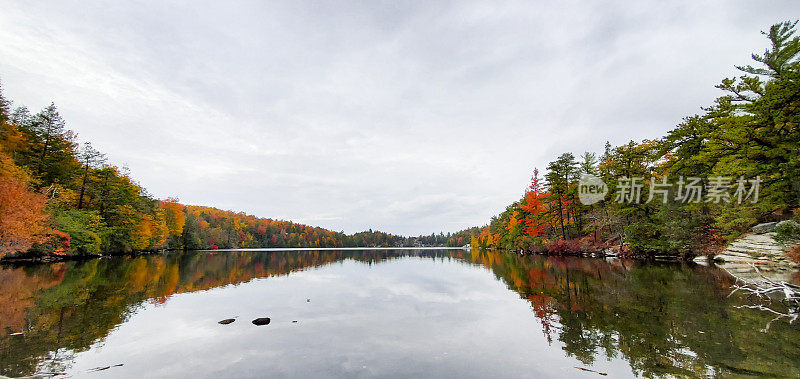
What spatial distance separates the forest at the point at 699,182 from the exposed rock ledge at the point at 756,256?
3.73ft

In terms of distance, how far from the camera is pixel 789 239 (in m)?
20.4

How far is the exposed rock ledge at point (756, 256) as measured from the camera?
19.7m

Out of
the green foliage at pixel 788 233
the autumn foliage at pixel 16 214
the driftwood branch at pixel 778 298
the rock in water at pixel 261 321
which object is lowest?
the rock in water at pixel 261 321

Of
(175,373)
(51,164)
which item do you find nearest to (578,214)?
(175,373)

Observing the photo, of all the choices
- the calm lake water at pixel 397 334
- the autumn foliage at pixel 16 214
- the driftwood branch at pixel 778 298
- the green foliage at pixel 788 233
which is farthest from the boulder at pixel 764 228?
the autumn foliage at pixel 16 214

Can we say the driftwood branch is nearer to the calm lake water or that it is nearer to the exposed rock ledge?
the calm lake water

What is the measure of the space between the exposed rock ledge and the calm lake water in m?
6.85

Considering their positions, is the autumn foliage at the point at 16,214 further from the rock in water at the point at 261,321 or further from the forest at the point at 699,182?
the forest at the point at 699,182

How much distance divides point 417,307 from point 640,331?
24.2 ft

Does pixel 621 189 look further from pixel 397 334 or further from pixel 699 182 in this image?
pixel 397 334

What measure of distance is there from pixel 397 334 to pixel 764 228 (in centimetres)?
3027

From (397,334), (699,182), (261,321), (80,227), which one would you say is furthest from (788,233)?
(80,227)

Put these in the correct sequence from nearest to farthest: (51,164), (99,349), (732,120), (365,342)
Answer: (99,349)
(365,342)
(732,120)
(51,164)

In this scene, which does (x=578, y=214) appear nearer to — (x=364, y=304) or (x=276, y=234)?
(x=364, y=304)
